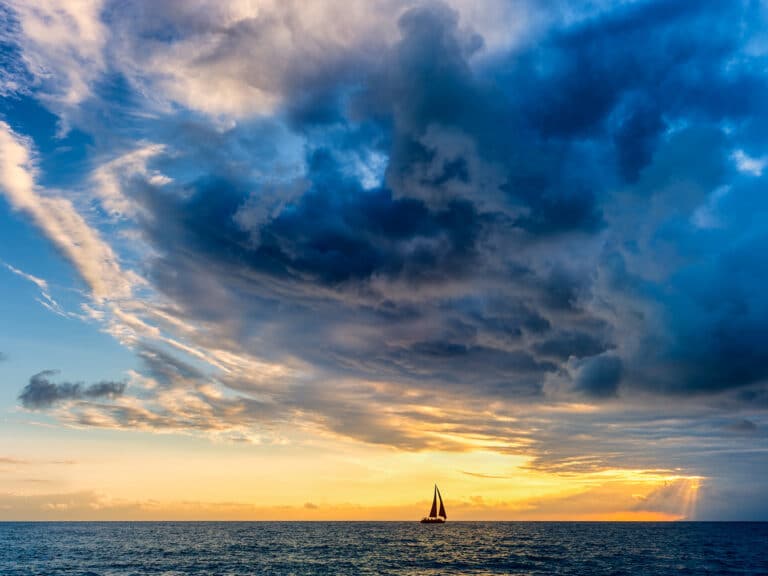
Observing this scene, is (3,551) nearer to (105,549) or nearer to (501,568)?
(105,549)

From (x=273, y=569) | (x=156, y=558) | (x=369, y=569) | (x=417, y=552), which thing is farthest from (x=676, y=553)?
(x=156, y=558)

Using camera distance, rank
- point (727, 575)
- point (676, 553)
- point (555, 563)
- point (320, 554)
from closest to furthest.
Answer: point (727, 575), point (555, 563), point (320, 554), point (676, 553)

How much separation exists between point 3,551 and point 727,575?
15034 cm

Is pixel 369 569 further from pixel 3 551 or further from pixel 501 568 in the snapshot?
pixel 3 551

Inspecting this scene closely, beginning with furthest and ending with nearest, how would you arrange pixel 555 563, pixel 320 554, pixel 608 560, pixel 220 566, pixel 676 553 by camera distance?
pixel 676 553, pixel 320 554, pixel 608 560, pixel 555 563, pixel 220 566

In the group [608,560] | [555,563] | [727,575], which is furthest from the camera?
[608,560]

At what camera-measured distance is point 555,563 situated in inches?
4151

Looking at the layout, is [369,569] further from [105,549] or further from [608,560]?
[105,549]

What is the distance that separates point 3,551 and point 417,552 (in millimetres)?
96345

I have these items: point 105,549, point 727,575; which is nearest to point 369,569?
point 727,575

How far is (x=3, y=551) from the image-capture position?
133750 mm

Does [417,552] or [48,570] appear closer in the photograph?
[48,570]

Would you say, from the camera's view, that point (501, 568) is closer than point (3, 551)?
Yes

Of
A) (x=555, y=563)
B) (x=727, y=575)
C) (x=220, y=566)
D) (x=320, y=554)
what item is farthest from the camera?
(x=320, y=554)
